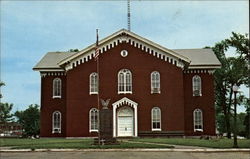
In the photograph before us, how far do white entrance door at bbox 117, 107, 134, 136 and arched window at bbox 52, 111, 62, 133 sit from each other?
23.1ft

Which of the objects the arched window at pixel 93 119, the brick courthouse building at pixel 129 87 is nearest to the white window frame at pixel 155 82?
the brick courthouse building at pixel 129 87

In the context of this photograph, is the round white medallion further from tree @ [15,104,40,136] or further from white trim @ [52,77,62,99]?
tree @ [15,104,40,136]

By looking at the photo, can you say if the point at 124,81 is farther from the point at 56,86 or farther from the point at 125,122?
the point at 56,86

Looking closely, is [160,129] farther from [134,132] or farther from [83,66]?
[83,66]

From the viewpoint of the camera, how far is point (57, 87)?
134ft

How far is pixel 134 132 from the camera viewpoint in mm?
36812

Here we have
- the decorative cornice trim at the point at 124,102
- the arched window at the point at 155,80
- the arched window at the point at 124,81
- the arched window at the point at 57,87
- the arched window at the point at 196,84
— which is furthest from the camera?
the arched window at the point at 57,87

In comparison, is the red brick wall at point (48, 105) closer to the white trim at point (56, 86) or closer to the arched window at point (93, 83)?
the white trim at point (56, 86)

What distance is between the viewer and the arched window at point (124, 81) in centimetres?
3722

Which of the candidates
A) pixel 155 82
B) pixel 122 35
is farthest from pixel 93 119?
pixel 122 35

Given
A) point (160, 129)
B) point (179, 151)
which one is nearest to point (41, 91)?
point (160, 129)

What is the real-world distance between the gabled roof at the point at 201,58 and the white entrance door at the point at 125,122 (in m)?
7.95

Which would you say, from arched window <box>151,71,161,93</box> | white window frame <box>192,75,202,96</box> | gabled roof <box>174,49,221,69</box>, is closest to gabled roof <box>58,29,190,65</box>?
arched window <box>151,71,161,93</box>

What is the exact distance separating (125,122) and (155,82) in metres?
4.64
